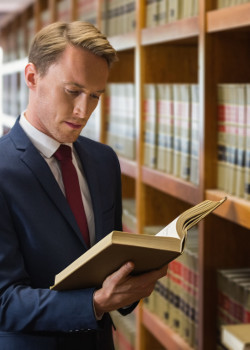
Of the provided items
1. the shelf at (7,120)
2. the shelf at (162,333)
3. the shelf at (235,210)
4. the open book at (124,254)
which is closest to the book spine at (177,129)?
the shelf at (235,210)

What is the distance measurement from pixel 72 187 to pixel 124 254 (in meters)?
0.39

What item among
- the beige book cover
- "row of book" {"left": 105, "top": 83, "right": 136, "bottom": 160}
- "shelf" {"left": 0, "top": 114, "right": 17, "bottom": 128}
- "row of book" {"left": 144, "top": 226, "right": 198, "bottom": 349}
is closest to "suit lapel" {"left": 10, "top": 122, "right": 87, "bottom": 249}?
the beige book cover

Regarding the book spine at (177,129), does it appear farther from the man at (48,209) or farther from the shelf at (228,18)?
the man at (48,209)

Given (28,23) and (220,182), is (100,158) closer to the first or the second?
(220,182)

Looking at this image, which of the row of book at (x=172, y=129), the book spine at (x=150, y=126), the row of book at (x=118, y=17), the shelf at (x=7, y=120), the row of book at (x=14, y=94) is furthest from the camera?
the shelf at (x=7, y=120)

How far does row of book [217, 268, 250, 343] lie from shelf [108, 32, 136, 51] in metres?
1.10

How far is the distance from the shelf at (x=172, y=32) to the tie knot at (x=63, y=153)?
685 millimetres

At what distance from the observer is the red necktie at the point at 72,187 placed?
1.71 metres

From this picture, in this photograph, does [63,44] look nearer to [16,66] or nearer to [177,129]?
[177,129]

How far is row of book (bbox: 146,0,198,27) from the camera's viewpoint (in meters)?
2.40

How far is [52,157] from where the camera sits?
1.73m

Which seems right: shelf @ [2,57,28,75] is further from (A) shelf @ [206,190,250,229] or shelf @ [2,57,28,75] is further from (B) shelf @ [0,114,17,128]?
(A) shelf @ [206,190,250,229]

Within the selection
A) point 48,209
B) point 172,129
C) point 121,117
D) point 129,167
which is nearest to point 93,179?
point 48,209

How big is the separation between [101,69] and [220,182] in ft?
2.27
